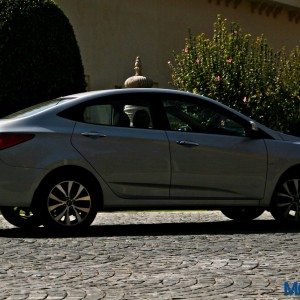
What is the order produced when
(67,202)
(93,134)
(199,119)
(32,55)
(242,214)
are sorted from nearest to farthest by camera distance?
(67,202) < (93,134) < (199,119) < (242,214) < (32,55)

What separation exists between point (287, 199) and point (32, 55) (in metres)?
9.36

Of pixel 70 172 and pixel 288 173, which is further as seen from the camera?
pixel 288 173

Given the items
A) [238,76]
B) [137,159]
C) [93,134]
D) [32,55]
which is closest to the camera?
[93,134]

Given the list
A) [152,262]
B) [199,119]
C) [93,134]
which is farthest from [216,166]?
[152,262]

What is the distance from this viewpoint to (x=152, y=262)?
9141mm

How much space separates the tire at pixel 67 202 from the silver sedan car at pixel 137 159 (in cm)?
1

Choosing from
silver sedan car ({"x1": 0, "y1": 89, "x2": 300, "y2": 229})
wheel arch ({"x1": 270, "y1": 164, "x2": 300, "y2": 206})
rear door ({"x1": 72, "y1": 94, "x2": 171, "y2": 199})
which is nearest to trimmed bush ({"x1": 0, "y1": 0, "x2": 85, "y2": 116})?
silver sedan car ({"x1": 0, "y1": 89, "x2": 300, "y2": 229})

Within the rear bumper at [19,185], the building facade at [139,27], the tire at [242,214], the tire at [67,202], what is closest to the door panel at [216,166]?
the tire at [67,202]

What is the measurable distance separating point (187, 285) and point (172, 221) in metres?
6.09

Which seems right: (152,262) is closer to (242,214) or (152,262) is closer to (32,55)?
(242,214)

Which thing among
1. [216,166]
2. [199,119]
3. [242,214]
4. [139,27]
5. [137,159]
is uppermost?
[139,27]

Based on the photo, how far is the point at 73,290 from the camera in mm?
7602

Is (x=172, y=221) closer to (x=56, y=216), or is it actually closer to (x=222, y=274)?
(x=56, y=216)

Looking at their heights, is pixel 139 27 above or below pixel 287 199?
above
